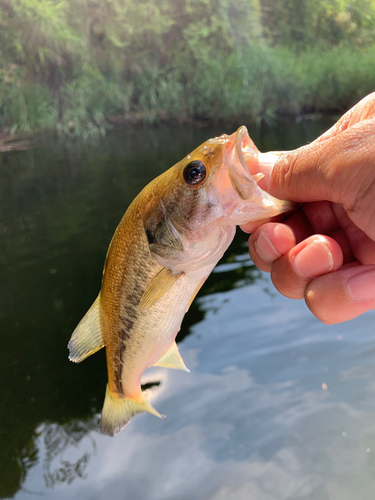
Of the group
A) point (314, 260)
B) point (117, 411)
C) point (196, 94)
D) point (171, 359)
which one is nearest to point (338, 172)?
point (314, 260)

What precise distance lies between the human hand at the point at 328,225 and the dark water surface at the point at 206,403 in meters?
1.90

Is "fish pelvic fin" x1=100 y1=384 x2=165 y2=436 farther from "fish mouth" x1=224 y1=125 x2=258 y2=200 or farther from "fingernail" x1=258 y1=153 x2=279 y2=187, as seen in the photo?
"fingernail" x1=258 y1=153 x2=279 y2=187

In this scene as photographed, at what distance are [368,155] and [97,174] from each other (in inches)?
377

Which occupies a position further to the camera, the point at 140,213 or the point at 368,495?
the point at 368,495

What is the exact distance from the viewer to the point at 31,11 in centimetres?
1680

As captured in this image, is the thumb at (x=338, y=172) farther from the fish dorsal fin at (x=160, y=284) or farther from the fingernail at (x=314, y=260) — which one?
the fish dorsal fin at (x=160, y=284)

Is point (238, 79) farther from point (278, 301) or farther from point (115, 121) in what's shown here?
point (278, 301)

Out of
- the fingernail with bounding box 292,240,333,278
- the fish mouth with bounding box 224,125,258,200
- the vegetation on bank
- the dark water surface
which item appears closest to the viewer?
the fish mouth with bounding box 224,125,258,200

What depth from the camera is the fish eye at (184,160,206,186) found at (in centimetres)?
133

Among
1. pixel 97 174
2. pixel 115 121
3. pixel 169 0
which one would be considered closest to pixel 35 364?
pixel 97 174

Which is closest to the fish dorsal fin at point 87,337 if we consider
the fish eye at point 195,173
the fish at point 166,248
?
the fish at point 166,248

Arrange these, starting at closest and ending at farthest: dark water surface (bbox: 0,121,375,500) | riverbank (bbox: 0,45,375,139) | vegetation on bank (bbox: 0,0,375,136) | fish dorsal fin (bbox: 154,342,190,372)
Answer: fish dorsal fin (bbox: 154,342,190,372)
dark water surface (bbox: 0,121,375,500)
riverbank (bbox: 0,45,375,139)
vegetation on bank (bbox: 0,0,375,136)

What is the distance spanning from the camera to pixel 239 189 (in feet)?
4.19

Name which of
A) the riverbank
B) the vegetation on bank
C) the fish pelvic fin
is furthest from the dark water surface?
the vegetation on bank
